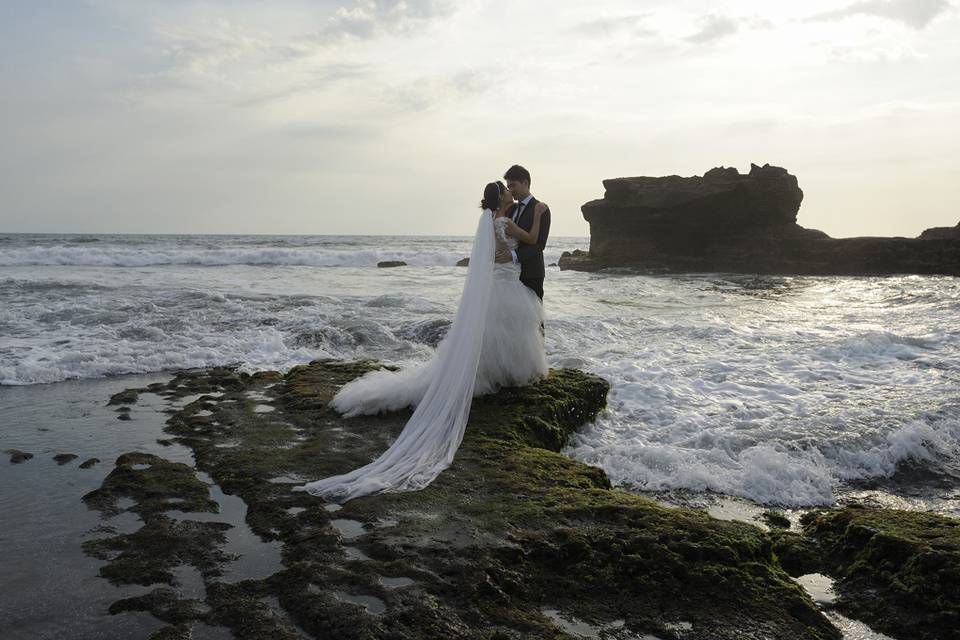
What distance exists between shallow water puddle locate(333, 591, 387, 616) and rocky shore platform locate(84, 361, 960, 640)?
0.01 m

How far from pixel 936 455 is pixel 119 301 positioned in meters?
17.4

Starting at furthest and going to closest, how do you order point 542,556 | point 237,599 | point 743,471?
point 743,471 → point 542,556 → point 237,599

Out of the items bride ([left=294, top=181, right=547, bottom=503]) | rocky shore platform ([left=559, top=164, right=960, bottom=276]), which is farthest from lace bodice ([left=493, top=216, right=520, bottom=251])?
rocky shore platform ([left=559, top=164, right=960, bottom=276])

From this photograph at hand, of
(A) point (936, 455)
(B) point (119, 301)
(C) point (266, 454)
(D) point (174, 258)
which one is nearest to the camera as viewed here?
(C) point (266, 454)

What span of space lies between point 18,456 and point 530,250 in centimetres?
529

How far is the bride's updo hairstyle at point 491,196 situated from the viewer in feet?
23.4

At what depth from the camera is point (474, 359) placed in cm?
657

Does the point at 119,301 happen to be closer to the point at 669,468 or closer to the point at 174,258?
the point at 669,468

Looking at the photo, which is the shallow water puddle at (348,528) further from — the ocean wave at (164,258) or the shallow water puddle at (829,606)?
the ocean wave at (164,258)

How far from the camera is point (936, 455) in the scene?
717 cm

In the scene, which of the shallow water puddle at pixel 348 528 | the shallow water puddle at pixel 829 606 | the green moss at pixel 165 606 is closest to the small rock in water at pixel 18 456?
the green moss at pixel 165 606

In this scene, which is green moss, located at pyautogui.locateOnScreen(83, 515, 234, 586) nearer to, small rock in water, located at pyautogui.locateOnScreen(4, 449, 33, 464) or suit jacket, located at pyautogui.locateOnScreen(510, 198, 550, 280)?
small rock in water, located at pyautogui.locateOnScreen(4, 449, 33, 464)

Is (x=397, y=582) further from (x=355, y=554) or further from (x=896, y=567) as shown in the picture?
(x=896, y=567)

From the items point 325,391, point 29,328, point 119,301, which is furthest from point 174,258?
point 325,391
